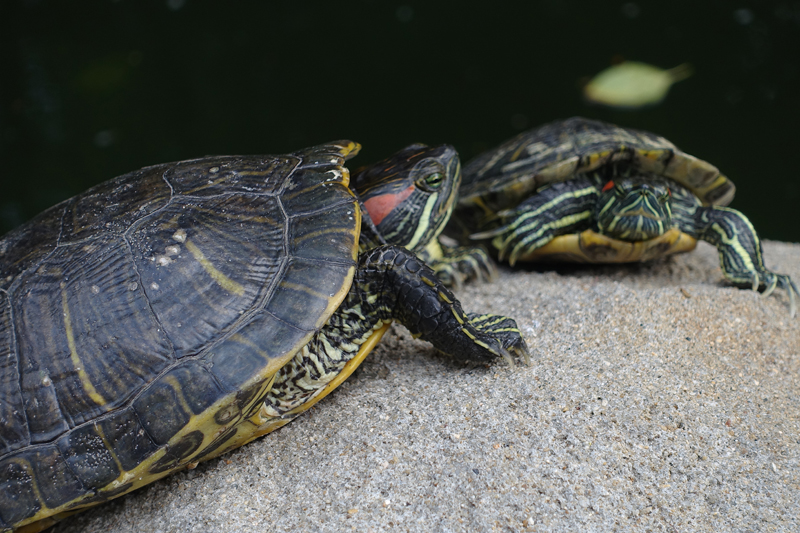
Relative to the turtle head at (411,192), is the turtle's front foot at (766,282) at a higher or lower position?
lower

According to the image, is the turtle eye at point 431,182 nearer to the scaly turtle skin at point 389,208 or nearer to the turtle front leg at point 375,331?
the scaly turtle skin at point 389,208

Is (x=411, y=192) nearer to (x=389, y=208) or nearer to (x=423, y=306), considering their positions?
(x=389, y=208)

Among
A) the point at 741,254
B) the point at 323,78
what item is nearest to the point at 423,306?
the point at 741,254

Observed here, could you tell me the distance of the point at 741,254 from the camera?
8.93 ft

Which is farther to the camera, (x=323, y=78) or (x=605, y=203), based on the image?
(x=323, y=78)

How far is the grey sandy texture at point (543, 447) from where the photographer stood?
4.91 feet

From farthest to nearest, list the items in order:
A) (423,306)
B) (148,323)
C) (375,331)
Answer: (375,331), (423,306), (148,323)

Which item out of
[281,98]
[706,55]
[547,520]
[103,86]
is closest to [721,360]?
[547,520]

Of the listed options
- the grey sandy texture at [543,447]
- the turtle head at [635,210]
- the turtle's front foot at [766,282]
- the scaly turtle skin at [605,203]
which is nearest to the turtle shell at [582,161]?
the scaly turtle skin at [605,203]

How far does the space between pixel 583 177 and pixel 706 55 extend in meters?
3.21

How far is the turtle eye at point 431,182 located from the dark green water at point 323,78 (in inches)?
133

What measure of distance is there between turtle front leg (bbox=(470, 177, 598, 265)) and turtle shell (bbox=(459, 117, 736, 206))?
0.24ft

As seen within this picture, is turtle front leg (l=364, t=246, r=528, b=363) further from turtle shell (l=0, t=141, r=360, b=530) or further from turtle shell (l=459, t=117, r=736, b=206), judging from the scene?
turtle shell (l=459, t=117, r=736, b=206)

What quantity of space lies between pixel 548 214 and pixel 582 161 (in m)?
0.34
